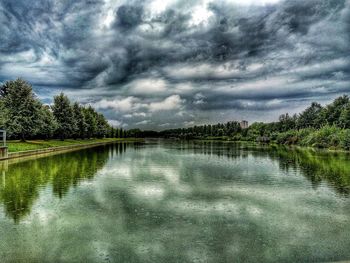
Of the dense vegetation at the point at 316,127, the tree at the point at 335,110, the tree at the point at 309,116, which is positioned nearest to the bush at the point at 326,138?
the dense vegetation at the point at 316,127

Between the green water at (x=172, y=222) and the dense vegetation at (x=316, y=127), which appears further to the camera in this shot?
the dense vegetation at (x=316, y=127)

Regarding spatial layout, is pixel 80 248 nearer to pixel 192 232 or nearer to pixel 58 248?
pixel 58 248

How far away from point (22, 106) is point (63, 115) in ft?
71.0

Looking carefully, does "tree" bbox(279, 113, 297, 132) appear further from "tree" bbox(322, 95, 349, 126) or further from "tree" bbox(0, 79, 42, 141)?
"tree" bbox(0, 79, 42, 141)

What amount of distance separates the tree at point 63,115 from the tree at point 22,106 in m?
18.4

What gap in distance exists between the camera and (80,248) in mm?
8078

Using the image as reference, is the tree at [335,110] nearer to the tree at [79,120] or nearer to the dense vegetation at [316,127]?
the dense vegetation at [316,127]

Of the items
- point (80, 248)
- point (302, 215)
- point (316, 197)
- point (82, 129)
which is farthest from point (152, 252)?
point (82, 129)

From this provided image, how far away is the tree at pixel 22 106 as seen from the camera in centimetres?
5056

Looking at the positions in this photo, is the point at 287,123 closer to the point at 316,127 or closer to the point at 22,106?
the point at 316,127

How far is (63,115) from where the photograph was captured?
7294cm

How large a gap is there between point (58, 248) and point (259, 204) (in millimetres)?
8033

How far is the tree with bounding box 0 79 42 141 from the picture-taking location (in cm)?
5056

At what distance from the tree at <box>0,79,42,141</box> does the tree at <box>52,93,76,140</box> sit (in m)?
18.4
